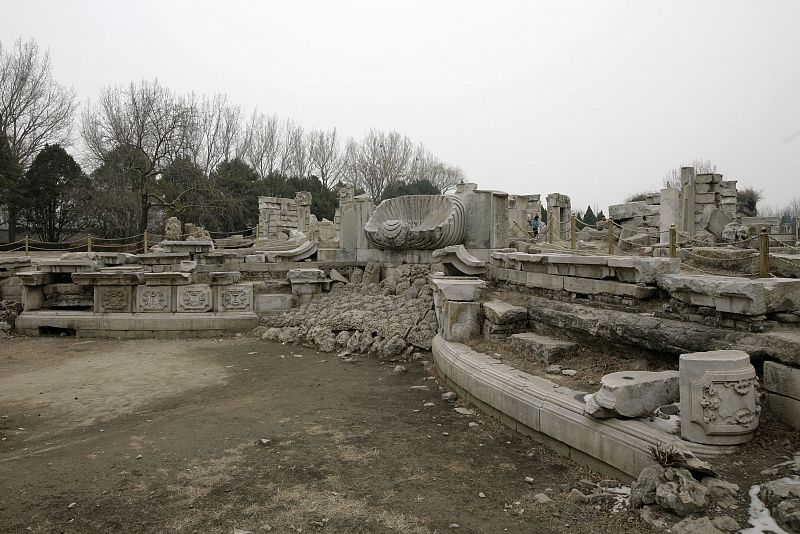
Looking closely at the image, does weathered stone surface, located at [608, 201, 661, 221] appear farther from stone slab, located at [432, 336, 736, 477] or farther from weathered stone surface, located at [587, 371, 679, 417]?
weathered stone surface, located at [587, 371, 679, 417]

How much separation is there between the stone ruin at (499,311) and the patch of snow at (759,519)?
14.1 inches

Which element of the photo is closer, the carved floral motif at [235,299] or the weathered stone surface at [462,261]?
the weathered stone surface at [462,261]

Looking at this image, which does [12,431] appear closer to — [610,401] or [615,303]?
[610,401]

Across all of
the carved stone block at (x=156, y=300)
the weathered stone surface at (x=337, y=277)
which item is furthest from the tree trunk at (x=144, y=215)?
the weathered stone surface at (x=337, y=277)

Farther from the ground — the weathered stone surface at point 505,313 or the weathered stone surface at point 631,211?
the weathered stone surface at point 631,211

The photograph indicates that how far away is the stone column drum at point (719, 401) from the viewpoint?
3.54 meters

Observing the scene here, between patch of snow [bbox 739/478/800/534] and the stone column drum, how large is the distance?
1.67 feet

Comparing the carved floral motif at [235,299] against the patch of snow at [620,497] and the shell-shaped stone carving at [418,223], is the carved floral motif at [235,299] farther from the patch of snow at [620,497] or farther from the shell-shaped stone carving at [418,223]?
the patch of snow at [620,497]

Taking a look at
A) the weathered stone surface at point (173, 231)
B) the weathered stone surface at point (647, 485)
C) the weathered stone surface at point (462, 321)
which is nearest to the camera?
the weathered stone surface at point (647, 485)

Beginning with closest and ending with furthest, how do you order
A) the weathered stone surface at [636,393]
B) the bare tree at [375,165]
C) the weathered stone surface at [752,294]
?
the weathered stone surface at [636,393], the weathered stone surface at [752,294], the bare tree at [375,165]

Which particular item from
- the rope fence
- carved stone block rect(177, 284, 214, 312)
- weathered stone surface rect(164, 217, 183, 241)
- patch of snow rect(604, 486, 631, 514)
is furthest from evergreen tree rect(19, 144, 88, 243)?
patch of snow rect(604, 486, 631, 514)

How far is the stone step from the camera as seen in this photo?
5723 mm

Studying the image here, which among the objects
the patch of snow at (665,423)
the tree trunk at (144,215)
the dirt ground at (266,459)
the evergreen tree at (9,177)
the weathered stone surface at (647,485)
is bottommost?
the dirt ground at (266,459)

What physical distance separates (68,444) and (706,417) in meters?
5.48
